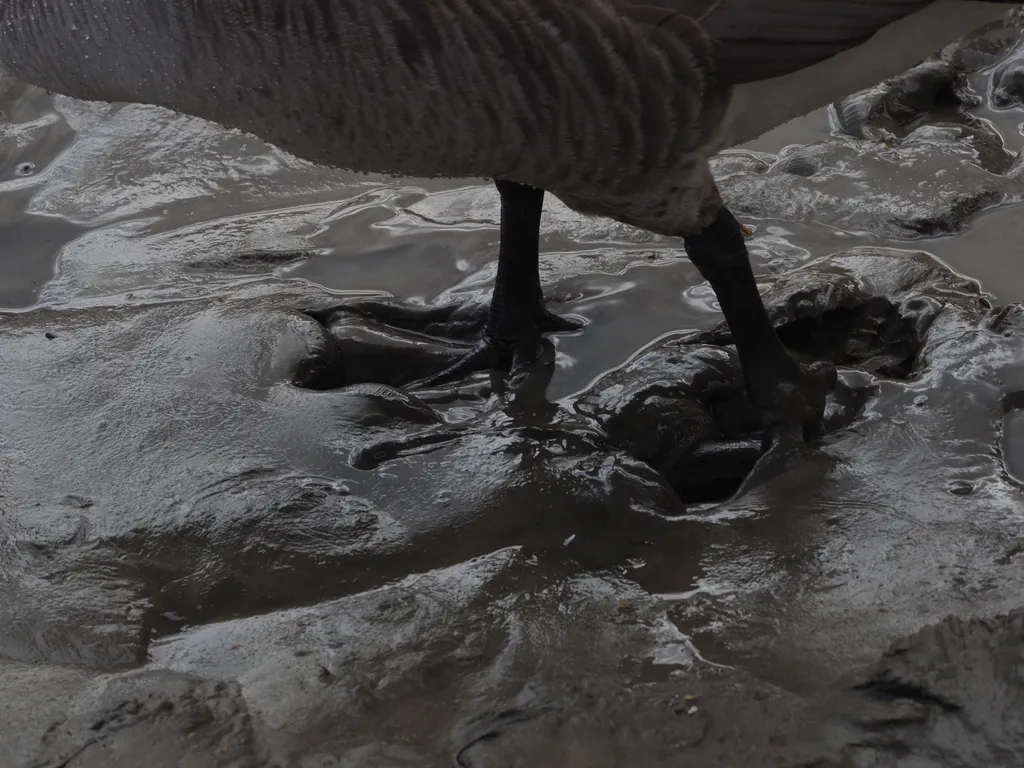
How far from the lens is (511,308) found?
3.71 metres

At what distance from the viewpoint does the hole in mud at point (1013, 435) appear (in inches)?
112

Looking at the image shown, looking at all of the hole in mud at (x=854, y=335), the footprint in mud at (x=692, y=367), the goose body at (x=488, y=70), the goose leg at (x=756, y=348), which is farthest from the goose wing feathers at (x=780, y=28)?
the hole in mud at (x=854, y=335)

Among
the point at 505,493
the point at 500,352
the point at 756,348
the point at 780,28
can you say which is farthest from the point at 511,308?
the point at 780,28

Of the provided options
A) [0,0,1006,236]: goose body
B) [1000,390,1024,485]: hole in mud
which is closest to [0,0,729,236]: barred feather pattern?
[0,0,1006,236]: goose body

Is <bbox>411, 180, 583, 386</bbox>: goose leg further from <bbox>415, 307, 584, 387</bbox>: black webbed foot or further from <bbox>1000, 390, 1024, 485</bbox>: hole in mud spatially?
<bbox>1000, 390, 1024, 485</bbox>: hole in mud

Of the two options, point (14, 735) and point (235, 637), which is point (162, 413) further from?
point (14, 735)

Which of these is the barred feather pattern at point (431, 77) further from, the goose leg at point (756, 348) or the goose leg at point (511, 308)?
the goose leg at point (511, 308)

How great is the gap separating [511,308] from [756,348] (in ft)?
3.04

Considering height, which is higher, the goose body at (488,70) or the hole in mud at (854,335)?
the goose body at (488,70)

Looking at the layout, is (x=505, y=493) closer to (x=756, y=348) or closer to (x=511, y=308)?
(x=756, y=348)

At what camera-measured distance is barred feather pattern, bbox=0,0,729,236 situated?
257 cm

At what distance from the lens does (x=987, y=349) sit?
10.7ft

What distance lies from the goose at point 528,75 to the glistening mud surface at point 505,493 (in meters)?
0.51

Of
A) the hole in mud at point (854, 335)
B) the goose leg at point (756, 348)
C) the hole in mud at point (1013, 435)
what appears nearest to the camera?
the hole in mud at point (1013, 435)
